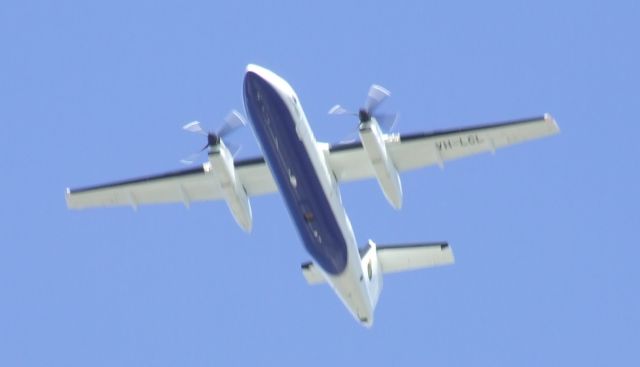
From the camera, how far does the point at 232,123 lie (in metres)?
30.6

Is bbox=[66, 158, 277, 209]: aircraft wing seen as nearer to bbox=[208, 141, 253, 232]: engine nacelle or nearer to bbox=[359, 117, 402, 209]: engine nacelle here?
bbox=[208, 141, 253, 232]: engine nacelle

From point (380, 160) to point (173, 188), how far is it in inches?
223

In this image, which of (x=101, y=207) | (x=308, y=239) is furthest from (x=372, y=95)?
(x=101, y=207)

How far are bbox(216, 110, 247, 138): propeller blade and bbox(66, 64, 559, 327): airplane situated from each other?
3 cm

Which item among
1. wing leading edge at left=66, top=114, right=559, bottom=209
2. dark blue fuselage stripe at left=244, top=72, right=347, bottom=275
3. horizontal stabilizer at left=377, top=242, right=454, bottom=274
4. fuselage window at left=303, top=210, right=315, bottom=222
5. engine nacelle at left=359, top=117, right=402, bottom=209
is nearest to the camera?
dark blue fuselage stripe at left=244, top=72, right=347, bottom=275

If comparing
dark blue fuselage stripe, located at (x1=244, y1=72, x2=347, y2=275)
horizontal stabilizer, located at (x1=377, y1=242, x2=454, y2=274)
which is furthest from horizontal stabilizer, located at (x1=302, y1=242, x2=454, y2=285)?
dark blue fuselage stripe, located at (x1=244, y1=72, x2=347, y2=275)

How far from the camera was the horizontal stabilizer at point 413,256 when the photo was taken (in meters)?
31.2

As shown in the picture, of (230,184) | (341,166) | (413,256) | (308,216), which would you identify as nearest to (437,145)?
(341,166)

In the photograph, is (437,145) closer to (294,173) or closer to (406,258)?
(406,258)

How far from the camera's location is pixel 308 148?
27.9 metres

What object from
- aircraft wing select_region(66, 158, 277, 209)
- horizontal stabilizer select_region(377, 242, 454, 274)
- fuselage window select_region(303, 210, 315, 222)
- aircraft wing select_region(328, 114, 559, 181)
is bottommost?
horizontal stabilizer select_region(377, 242, 454, 274)

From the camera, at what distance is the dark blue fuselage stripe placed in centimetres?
2711

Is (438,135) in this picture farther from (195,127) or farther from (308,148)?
(195,127)

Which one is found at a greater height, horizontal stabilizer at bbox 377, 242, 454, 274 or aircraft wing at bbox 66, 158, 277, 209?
aircraft wing at bbox 66, 158, 277, 209
